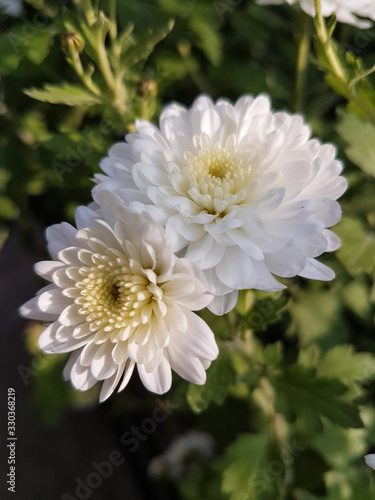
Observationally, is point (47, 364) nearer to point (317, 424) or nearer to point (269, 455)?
point (269, 455)

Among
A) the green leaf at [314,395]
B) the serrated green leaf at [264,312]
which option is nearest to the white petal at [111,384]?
the serrated green leaf at [264,312]

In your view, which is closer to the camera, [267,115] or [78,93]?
[267,115]

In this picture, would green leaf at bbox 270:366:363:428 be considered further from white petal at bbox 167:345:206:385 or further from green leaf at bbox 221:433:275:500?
white petal at bbox 167:345:206:385

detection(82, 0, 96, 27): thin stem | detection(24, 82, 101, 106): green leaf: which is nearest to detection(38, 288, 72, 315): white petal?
detection(24, 82, 101, 106): green leaf

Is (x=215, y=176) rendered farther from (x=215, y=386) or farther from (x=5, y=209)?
(x=5, y=209)

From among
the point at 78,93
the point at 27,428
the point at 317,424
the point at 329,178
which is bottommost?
the point at 27,428

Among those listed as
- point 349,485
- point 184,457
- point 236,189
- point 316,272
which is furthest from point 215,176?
point 184,457

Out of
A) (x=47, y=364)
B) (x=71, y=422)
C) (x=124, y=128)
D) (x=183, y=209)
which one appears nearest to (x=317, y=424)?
(x=183, y=209)
